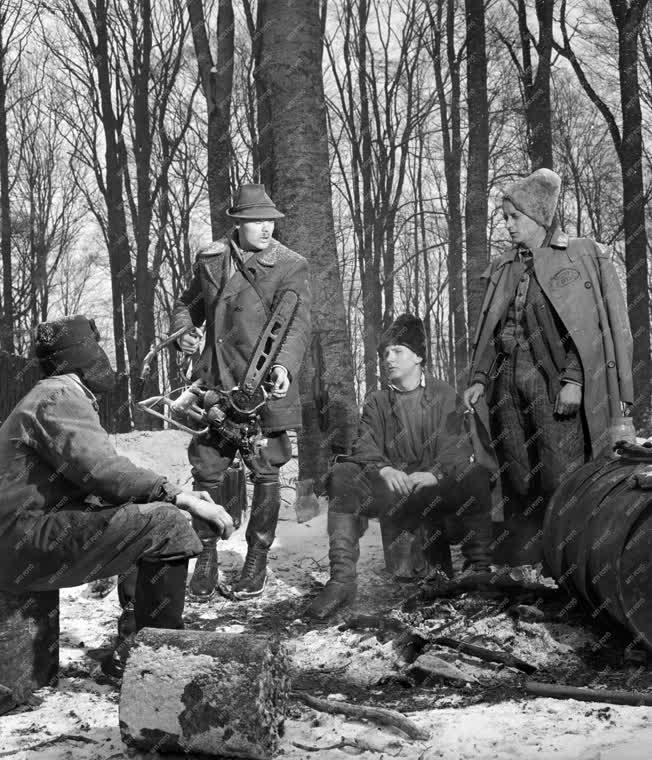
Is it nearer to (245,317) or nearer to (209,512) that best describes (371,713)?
(209,512)

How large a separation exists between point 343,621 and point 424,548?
2.64ft

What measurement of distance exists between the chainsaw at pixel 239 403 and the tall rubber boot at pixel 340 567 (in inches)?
24.9

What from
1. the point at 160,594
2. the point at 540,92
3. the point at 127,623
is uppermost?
the point at 540,92

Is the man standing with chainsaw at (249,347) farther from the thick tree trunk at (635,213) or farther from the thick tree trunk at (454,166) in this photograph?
the thick tree trunk at (454,166)

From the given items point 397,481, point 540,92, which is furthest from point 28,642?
point 540,92

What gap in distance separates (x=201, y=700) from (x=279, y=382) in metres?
2.19

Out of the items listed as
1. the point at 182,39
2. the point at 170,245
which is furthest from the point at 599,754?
the point at 170,245

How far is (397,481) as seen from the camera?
186 inches

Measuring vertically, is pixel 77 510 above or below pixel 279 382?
below

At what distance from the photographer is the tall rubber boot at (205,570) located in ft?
15.7

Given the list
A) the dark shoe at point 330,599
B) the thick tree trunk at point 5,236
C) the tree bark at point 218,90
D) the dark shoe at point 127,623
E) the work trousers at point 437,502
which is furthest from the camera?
the thick tree trunk at point 5,236

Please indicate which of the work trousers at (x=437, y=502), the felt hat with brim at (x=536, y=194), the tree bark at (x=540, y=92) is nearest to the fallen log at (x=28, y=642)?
the work trousers at (x=437, y=502)

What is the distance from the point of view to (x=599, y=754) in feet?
8.57

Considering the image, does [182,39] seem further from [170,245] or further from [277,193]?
[277,193]
